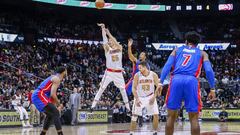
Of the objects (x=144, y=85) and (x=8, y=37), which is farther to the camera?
(x=8, y=37)

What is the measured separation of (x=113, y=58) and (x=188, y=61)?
19.5ft

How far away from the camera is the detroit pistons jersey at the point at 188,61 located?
798 centimetres

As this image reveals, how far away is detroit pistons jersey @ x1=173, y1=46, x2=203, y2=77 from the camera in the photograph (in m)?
7.98

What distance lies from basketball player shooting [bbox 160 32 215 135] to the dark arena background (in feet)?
32.9

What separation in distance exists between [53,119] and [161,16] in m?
38.0

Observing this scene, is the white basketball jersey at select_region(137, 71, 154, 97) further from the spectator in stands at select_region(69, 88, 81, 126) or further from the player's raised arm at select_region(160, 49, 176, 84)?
the spectator in stands at select_region(69, 88, 81, 126)

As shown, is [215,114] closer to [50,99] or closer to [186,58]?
[50,99]

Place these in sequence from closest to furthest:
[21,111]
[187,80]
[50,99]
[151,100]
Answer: [187,80], [50,99], [151,100], [21,111]

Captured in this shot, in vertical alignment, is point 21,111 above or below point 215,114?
above

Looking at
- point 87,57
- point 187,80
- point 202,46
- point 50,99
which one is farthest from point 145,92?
point 202,46

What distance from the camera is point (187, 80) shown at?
25.7 ft

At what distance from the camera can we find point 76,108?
21.2 meters

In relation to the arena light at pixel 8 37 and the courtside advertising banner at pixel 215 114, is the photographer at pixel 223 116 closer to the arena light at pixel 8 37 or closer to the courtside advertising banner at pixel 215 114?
the courtside advertising banner at pixel 215 114

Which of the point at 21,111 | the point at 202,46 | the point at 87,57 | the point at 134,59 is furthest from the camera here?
the point at 202,46
